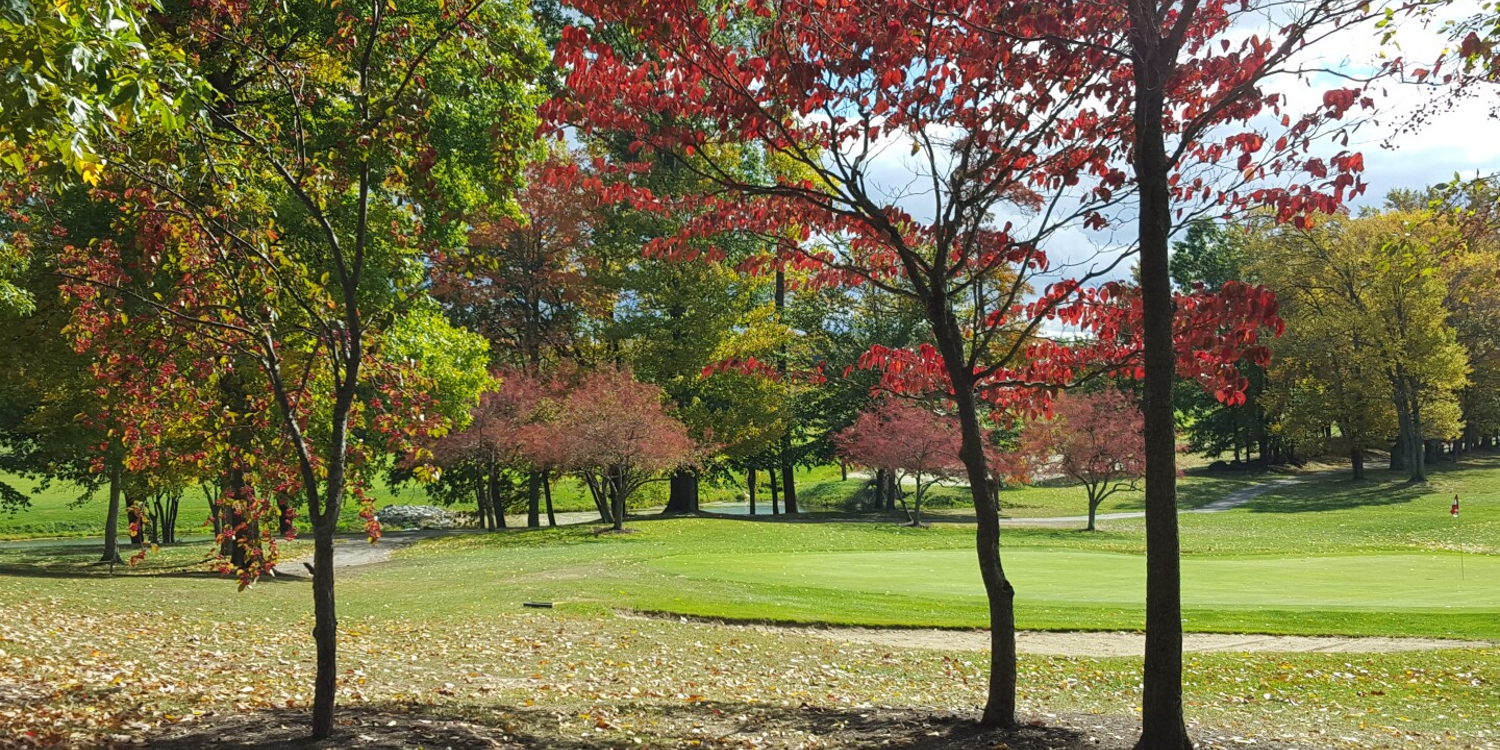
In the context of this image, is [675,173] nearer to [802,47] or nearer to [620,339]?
[620,339]

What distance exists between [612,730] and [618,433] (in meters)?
23.4

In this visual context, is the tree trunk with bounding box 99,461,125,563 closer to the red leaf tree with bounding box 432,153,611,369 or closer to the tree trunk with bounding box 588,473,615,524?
the red leaf tree with bounding box 432,153,611,369

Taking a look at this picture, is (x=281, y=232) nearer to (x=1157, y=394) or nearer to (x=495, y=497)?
(x=1157, y=394)

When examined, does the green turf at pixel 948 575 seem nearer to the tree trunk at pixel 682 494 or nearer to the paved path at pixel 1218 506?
the tree trunk at pixel 682 494

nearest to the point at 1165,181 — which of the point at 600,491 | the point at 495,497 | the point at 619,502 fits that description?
the point at 619,502

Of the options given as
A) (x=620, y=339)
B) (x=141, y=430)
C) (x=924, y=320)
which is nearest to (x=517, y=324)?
(x=620, y=339)

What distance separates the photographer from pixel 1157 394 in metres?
6.08

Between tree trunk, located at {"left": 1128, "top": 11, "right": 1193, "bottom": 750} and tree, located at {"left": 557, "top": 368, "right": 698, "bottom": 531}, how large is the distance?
2488 centimetres

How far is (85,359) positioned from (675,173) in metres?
20.9

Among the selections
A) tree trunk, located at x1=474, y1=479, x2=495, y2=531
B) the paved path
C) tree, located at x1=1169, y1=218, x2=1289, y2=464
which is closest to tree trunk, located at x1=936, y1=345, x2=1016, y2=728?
tree trunk, located at x1=474, y1=479, x2=495, y2=531

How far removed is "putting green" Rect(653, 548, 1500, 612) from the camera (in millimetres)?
16406

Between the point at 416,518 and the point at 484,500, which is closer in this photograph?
the point at 484,500

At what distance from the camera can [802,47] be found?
7.29 meters

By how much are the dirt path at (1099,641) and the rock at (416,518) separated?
1362 inches
